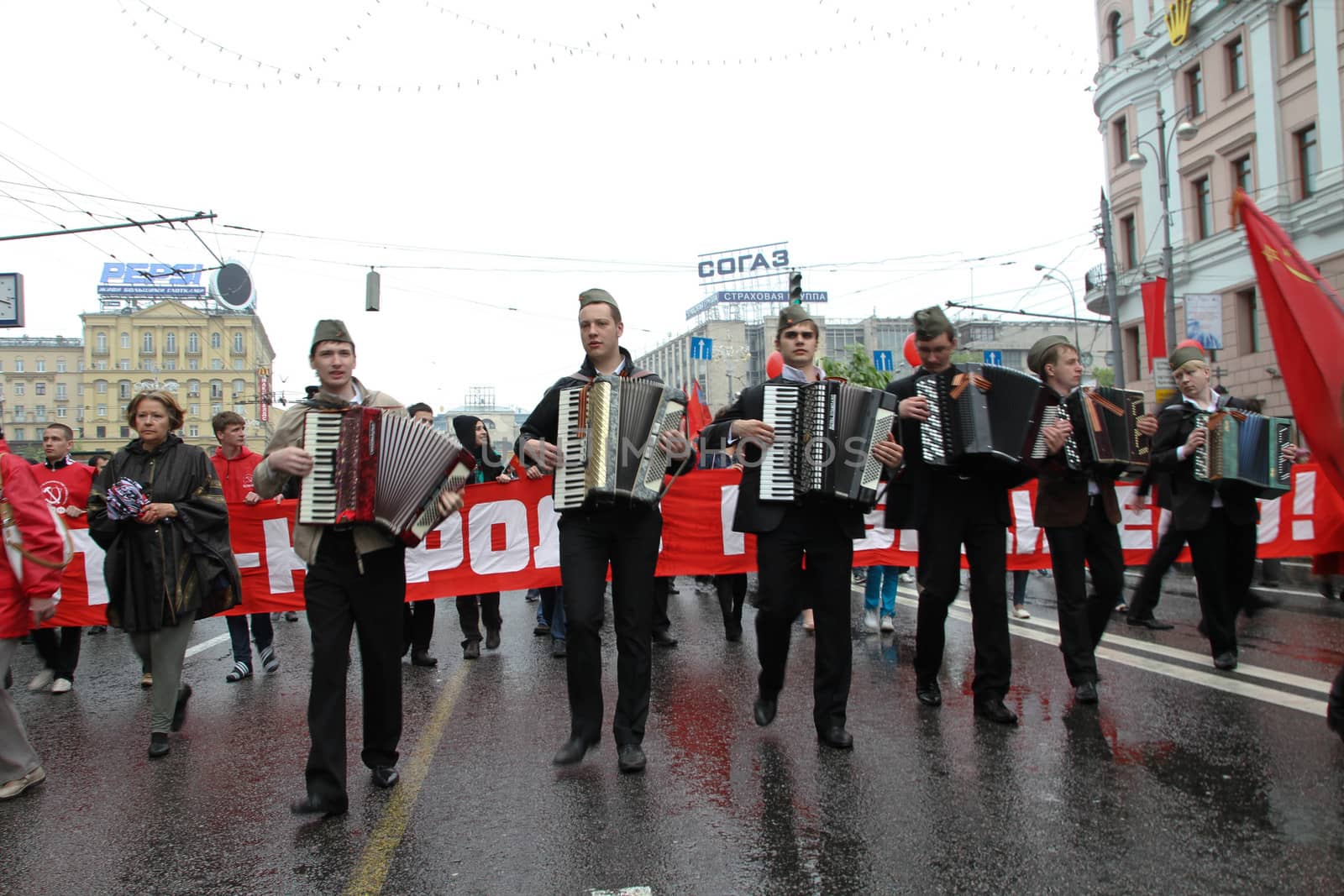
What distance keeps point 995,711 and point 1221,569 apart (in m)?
2.34

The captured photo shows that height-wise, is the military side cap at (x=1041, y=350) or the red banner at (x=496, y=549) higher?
the military side cap at (x=1041, y=350)

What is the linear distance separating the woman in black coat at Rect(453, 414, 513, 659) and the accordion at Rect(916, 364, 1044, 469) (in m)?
3.68

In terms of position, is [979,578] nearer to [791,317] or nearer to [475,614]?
[791,317]

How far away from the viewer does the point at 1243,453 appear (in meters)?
6.46

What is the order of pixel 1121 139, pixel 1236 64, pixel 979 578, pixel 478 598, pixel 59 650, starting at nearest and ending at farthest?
pixel 979 578
pixel 59 650
pixel 478 598
pixel 1236 64
pixel 1121 139

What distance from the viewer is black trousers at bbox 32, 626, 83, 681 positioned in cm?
746

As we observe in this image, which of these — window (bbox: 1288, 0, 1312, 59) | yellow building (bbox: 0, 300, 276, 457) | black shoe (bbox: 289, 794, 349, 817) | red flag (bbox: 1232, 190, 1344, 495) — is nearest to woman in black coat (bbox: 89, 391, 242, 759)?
black shoe (bbox: 289, 794, 349, 817)

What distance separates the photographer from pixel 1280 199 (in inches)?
1183

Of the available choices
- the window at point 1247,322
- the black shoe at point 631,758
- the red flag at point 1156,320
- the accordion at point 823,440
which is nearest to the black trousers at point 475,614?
the black shoe at point 631,758

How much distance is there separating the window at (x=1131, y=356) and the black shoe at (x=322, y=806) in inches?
1595

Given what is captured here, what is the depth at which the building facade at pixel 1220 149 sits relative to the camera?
1112 inches

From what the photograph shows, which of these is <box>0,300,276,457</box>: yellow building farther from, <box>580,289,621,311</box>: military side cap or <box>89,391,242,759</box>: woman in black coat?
<box>580,289,621,311</box>: military side cap

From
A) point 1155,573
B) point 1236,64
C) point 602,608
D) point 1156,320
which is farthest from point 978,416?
point 1236,64

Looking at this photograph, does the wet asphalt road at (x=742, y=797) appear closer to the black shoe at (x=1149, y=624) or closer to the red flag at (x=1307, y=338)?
the black shoe at (x=1149, y=624)
